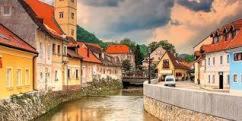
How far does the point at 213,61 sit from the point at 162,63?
136 feet

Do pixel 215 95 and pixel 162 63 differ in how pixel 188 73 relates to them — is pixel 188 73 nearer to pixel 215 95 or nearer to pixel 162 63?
pixel 162 63

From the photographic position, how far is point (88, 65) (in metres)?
72.2

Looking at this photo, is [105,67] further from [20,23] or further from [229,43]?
[20,23]

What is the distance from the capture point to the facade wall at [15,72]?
28.5 meters

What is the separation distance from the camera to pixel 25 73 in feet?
116

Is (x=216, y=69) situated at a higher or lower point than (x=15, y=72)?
higher

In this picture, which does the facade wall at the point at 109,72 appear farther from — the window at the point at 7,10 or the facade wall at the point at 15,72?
the facade wall at the point at 15,72

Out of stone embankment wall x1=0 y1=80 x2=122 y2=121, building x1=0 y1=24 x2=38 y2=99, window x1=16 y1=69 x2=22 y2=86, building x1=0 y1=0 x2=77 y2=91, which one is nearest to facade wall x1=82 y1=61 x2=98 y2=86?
stone embankment wall x1=0 y1=80 x2=122 y2=121

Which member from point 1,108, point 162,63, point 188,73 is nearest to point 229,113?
point 1,108

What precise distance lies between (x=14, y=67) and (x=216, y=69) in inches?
1231

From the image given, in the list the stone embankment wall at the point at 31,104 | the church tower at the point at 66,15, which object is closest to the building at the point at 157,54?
the church tower at the point at 66,15

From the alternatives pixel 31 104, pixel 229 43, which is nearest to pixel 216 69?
pixel 229 43

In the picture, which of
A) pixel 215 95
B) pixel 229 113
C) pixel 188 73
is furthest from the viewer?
pixel 188 73

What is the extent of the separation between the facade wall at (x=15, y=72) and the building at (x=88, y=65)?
29.8 m
